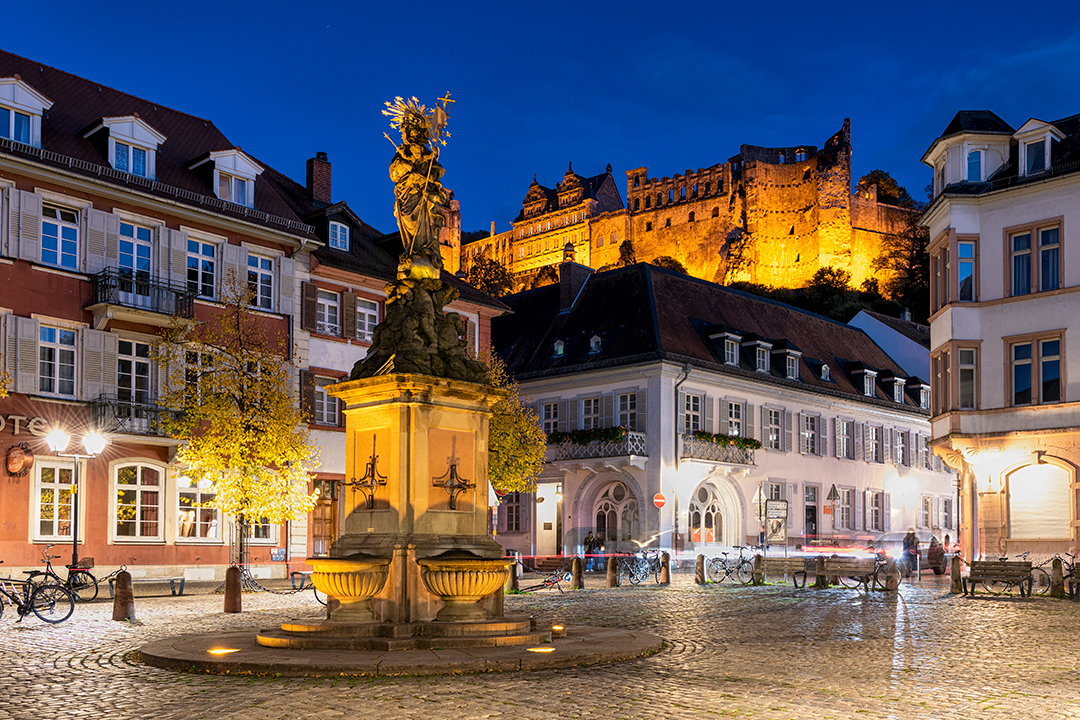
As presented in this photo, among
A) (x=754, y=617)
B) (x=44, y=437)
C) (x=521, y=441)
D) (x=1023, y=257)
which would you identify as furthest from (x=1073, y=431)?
(x=44, y=437)

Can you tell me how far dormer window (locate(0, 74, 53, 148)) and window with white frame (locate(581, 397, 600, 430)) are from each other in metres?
21.1

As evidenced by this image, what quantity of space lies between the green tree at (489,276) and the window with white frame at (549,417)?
6644cm

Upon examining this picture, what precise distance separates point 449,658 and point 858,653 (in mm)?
4756

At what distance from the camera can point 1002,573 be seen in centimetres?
2439

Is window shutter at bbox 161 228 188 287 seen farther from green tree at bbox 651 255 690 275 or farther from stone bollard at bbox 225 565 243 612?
green tree at bbox 651 255 690 275

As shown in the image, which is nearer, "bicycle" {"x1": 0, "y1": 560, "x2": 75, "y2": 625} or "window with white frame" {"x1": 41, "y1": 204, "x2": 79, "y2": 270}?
"bicycle" {"x1": 0, "y1": 560, "x2": 75, "y2": 625}

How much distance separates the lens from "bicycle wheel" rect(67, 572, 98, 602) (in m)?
21.7

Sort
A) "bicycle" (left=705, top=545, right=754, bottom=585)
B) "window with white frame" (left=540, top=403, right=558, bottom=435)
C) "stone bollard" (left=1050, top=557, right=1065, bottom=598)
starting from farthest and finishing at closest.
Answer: "window with white frame" (left=540, top=403, right=558, bottom=435) → "bicycle" (left=705, top=545, right=754, bottom=585) → "stone bollard" (left=1050, top=557, right=1065, bottom=598)

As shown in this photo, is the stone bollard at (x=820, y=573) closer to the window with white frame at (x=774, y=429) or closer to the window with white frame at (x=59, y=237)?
the window with white frame at (x=774, y=429)

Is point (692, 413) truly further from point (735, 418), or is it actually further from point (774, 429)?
point (774, 429)

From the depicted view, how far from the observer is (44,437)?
88.1 feet

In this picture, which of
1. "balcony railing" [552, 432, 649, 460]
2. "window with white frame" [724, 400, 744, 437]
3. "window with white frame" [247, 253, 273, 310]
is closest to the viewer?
"window with white frame" [247, 253, 273, 310]

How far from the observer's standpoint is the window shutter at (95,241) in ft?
93.2

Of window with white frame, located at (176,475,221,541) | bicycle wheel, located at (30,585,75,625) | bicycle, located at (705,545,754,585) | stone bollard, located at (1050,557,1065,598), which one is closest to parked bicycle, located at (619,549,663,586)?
bicycle, located at (705,545,754,585)
